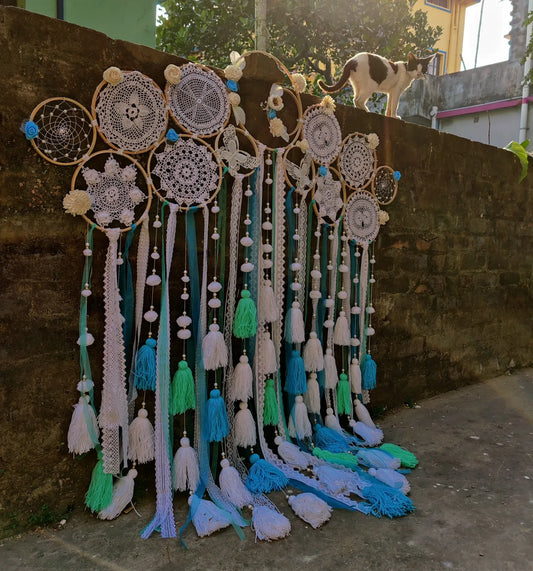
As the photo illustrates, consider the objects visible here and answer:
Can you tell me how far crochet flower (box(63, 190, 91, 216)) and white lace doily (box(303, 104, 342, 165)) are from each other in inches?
49.0

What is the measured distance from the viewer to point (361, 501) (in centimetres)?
222

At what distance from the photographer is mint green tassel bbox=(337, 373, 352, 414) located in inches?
111

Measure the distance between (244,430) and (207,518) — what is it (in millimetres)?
453

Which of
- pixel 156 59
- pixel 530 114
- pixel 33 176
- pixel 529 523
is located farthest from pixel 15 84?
pixel 530 114

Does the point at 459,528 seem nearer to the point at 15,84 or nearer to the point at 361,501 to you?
the point at 361,501

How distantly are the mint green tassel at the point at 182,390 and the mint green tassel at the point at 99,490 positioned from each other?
1.19 ft

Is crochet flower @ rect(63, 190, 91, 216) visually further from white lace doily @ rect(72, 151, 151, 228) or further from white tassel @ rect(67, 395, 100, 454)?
white tassel @ rect(67, 395, 100, 454)

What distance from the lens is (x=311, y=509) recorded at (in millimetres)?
2057

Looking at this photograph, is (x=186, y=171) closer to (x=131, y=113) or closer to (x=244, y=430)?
(x=131, y=113)

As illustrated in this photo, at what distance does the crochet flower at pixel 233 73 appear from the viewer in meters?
2.30

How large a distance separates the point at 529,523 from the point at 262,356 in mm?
1363

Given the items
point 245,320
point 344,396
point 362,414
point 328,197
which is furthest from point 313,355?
point 328,197

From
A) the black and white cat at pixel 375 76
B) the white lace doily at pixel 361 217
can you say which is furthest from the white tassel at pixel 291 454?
the black and white cat at pixel 375 76

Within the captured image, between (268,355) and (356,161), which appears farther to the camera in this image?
(356,161)
